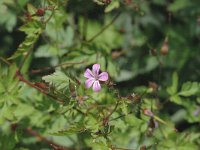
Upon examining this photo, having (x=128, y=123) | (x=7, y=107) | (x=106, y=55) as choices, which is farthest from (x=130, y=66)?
(x=7, y=107)

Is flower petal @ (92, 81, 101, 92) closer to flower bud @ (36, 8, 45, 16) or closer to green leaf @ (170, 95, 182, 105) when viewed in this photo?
flower bud @ (36, 8, 45, 16)

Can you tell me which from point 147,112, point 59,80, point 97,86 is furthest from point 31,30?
point 147,112

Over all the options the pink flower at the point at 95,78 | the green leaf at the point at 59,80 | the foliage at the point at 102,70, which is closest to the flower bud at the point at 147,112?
the foliage at the point at 102,70

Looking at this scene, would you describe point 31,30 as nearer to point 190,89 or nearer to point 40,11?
point 40,11

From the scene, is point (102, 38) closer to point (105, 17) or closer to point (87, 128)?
point (105, 17)

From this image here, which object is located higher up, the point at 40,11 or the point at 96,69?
the point at 40,11

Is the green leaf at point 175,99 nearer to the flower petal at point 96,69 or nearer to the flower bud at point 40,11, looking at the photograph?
the flower petal at point 96,69

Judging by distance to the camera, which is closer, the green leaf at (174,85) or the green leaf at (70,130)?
the green leaf at (70,130)
